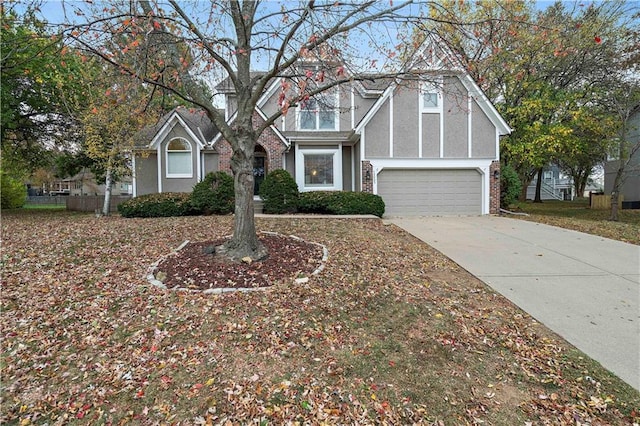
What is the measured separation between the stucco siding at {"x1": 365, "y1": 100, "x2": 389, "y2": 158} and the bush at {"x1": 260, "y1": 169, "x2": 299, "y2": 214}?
133 inches

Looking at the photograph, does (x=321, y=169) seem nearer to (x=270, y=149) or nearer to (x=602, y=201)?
(x=270, y=149)

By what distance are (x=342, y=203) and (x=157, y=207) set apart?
22.1 feet

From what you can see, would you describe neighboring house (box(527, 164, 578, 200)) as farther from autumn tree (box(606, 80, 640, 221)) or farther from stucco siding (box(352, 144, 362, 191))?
stucco siding (box(352, 144, 362, 191))

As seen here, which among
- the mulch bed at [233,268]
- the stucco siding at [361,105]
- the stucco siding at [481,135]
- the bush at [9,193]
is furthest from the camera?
the bush at [9,193]

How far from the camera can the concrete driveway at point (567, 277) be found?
369 centimetres

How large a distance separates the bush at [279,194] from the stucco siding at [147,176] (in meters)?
5.98

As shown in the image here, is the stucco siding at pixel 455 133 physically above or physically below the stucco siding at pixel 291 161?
above

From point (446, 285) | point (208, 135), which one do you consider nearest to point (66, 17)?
point (446, 285)

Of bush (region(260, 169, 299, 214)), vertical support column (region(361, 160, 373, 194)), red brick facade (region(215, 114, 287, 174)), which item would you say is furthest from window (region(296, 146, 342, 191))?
bush (region(260, 169, 299, 214))

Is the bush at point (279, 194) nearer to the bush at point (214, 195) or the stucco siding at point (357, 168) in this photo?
the bush at point (214, 195)

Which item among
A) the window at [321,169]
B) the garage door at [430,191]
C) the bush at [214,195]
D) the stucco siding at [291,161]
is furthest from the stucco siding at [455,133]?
the bush at [214,195]

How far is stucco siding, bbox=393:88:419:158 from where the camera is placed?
13172mm

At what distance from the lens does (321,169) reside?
14516 millimetres

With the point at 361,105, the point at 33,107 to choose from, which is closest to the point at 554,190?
the point at 361,105
